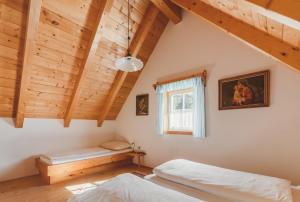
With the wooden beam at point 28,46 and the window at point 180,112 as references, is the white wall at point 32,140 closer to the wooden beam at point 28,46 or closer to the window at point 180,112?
the wooden beam at point 28,46

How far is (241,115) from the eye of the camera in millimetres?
2836

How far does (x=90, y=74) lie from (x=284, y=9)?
10.8ft

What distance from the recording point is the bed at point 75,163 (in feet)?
10.6

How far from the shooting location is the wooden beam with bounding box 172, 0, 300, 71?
1.88 metres

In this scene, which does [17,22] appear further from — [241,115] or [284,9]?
[241,115]

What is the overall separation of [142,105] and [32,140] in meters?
2.48

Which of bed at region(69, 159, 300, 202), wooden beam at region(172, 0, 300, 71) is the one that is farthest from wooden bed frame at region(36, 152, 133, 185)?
wooden beam at region(172, 0, 300, 71)

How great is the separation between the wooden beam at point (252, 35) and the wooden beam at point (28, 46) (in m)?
A: 2.15

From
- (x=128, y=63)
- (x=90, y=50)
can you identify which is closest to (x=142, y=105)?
(x=90, y=50)

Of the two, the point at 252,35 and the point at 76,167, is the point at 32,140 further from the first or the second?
the point at 252,35

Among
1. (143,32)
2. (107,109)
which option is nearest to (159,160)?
(107,109)

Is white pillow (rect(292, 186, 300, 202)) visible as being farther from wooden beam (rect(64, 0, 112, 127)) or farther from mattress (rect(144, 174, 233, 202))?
wooden beam (rect(64, 0, 112, 127))

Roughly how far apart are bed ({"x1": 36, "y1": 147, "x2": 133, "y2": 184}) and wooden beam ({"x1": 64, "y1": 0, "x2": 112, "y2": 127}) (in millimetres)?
1005

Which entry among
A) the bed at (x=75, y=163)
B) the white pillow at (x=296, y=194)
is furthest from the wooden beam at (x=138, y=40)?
the white pillow at (x=296, y=194)
